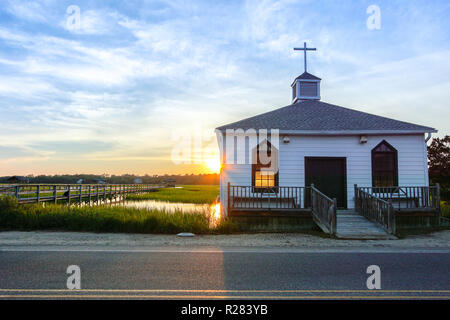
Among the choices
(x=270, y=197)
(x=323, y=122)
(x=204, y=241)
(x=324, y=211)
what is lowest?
(x=204, y=241)

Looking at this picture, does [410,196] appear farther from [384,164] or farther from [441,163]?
[441,163]

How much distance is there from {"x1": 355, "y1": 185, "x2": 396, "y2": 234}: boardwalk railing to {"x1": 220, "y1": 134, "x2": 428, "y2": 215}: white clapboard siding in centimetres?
96

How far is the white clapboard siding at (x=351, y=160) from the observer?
14742mm

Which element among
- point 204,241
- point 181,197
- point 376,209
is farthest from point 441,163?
point 181,197

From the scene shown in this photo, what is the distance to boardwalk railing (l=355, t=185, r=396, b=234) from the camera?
37.1 ft

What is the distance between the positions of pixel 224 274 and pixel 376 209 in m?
8.48

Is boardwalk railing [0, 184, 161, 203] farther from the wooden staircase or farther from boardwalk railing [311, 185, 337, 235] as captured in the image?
the wooden staircase

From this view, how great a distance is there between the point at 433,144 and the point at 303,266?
20235 mm

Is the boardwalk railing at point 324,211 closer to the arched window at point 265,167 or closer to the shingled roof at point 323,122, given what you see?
the arched window at point 265,167

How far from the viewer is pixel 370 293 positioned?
495 centimetres

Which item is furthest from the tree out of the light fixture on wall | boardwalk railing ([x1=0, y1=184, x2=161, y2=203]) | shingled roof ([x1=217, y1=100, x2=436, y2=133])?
boardwalk railing ([x1=0, y1=184, x2=161, y2=203])

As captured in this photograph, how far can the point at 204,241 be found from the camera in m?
9.77

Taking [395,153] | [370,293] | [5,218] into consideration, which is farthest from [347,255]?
[5,218]
